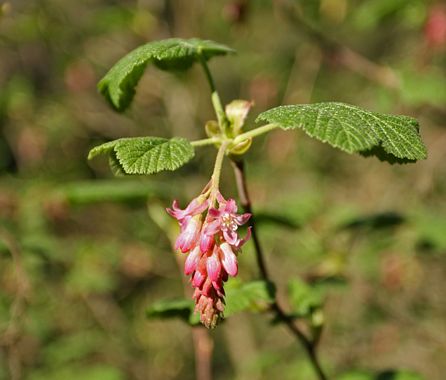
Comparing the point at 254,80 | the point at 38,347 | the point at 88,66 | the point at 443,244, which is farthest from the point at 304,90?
the point at 38,347

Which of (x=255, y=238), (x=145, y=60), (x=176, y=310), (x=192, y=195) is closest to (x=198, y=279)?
(x=255, y=238)

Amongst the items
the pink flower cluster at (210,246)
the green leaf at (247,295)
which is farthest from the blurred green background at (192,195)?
the pink flower cluster at (210,246)

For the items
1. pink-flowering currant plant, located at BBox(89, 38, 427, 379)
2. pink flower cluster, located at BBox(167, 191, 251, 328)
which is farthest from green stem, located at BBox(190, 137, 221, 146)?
pink flower cluster, located at BBox(167, 191, 251, 328)

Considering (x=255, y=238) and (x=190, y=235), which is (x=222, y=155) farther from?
(x=255, y=238)

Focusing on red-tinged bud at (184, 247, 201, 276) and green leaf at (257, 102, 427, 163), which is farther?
red-tinged bud at (184, 247, 201, 276)

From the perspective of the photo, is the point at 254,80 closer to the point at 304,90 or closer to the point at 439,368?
the point at 304,90

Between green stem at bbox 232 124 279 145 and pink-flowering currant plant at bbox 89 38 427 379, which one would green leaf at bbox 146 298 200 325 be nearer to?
pink-flowering currant plant at bbox 89 38 427 379
